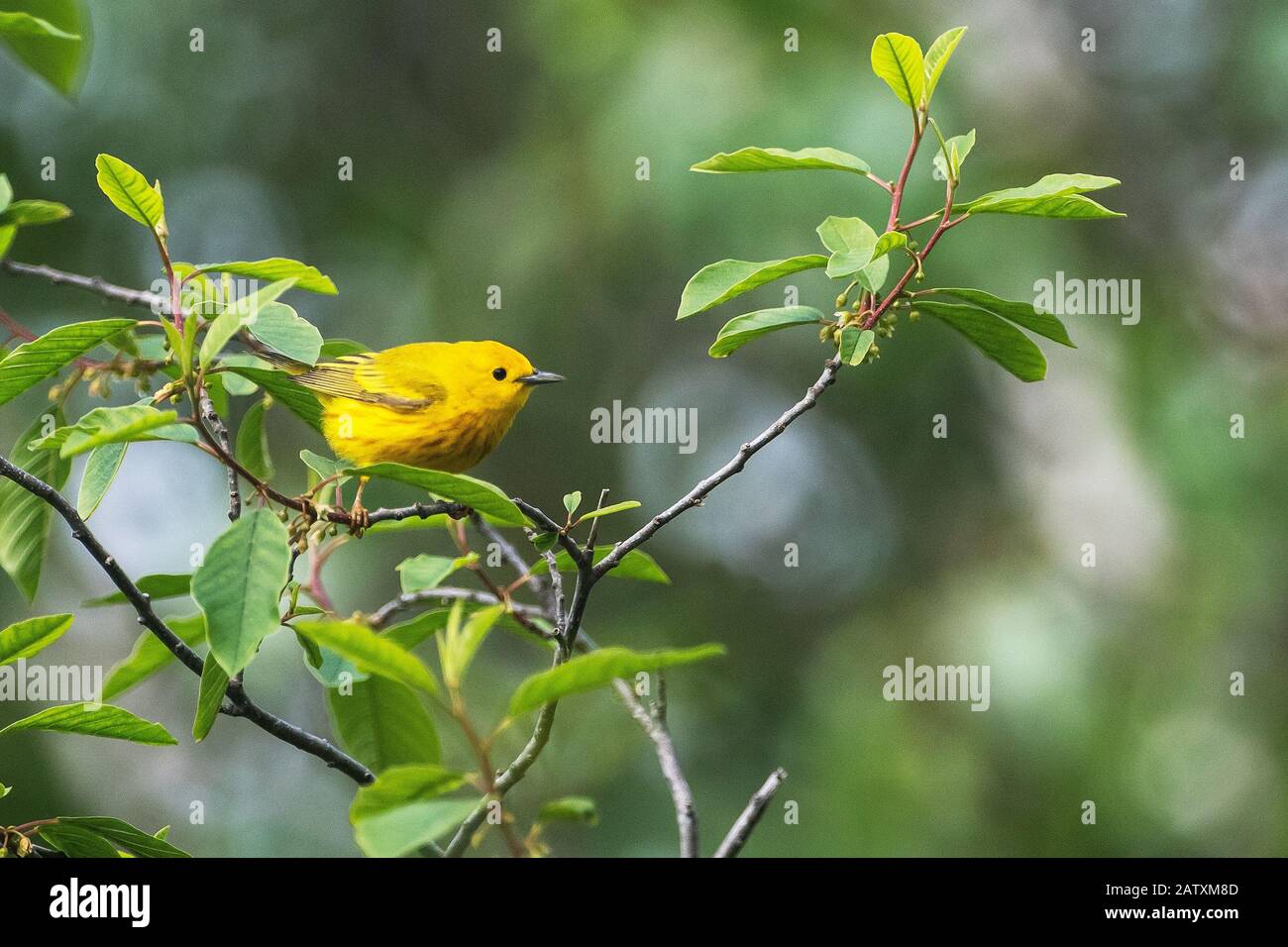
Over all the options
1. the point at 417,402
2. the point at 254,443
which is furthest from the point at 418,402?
the point at 254,443

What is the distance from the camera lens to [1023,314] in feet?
7.56

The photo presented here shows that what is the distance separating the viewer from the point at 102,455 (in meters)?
2.20

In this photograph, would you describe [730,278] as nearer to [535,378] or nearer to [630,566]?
[630,566]

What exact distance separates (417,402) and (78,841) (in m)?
2.05

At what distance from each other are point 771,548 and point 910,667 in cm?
158

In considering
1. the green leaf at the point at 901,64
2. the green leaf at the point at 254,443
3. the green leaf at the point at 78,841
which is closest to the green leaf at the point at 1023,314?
the green leaf at the point at 901,64

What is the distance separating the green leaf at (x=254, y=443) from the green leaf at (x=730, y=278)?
107cm

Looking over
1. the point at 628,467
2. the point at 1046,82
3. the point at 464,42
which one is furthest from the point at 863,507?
the point at 464,42

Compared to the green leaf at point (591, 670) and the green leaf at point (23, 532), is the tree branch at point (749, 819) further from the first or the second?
the green leaf at point (23, 532)

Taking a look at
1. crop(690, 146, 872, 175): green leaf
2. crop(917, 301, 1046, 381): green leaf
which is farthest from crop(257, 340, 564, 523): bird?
crop(917, 301, 1046, 381): green leaf

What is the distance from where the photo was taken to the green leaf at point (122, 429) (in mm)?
1718

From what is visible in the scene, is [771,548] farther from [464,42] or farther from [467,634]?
[467,634]

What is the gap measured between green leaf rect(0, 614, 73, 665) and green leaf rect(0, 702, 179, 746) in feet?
0.34

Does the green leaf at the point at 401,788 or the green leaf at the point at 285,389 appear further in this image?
the green leaf at the point at 285,389
